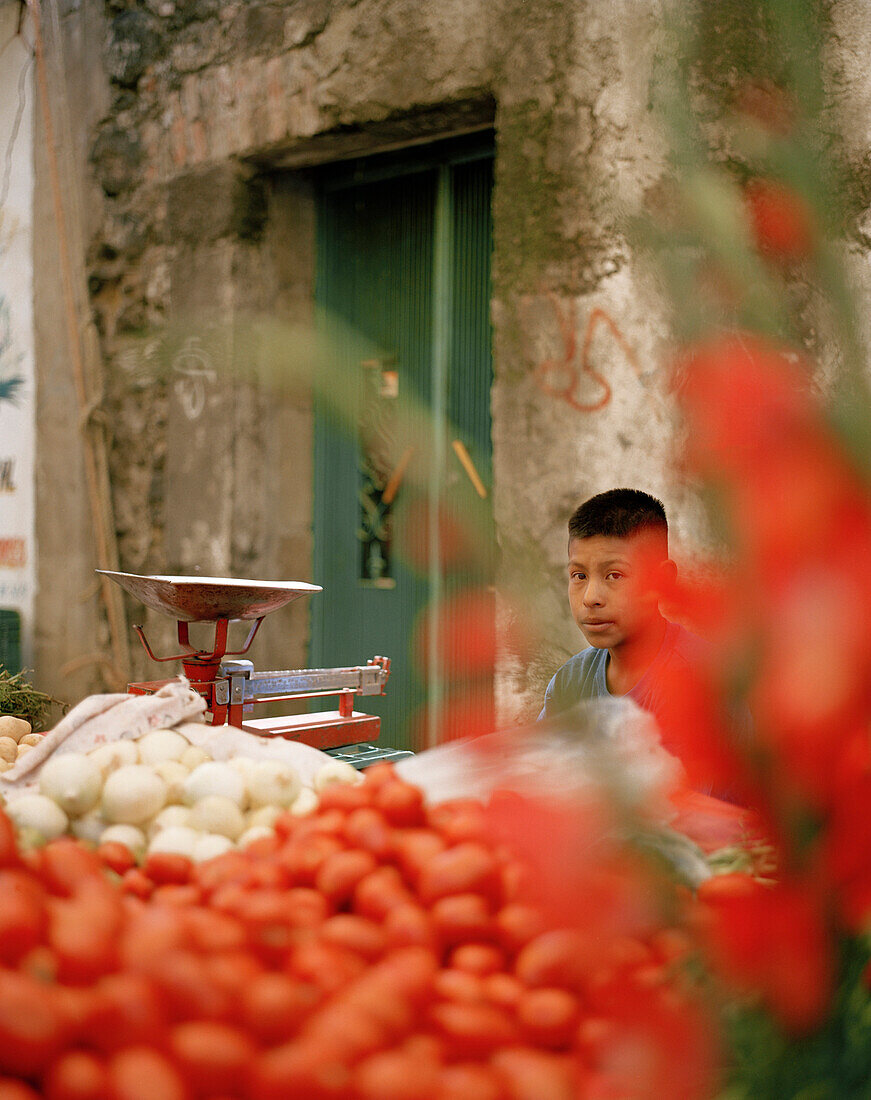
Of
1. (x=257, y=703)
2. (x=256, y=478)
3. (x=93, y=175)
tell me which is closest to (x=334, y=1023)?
(x=257, y=703)

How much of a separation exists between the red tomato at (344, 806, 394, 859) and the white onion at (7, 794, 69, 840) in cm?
39

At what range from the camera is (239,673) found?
182 cm

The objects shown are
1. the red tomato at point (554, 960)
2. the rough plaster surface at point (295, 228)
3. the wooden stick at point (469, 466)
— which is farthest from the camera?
the wooden stick at point (469, 466)

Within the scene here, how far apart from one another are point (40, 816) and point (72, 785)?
2.4 inches

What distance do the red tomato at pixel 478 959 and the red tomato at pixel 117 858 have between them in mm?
464

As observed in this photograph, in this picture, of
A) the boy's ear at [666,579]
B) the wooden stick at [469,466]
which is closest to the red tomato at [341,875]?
the boy's ear at [666,579]

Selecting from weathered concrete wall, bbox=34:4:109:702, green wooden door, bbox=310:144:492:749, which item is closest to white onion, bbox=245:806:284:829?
green wooden door, bbox=310:144:492:749

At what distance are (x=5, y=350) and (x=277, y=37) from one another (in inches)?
79.5

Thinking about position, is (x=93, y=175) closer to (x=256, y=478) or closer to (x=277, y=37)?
(x=277, y=37)

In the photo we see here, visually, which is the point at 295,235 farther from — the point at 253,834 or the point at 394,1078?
the point at 394,1078

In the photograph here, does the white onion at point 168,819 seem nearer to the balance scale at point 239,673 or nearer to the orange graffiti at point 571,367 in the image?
the balance scale at point 239,673

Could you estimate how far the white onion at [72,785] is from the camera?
1.18 m

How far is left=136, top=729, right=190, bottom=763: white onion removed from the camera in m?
1.37

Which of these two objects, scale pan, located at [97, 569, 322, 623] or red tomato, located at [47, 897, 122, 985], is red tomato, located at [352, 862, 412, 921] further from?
scale pan, located at [97, 569, 322, 623]
